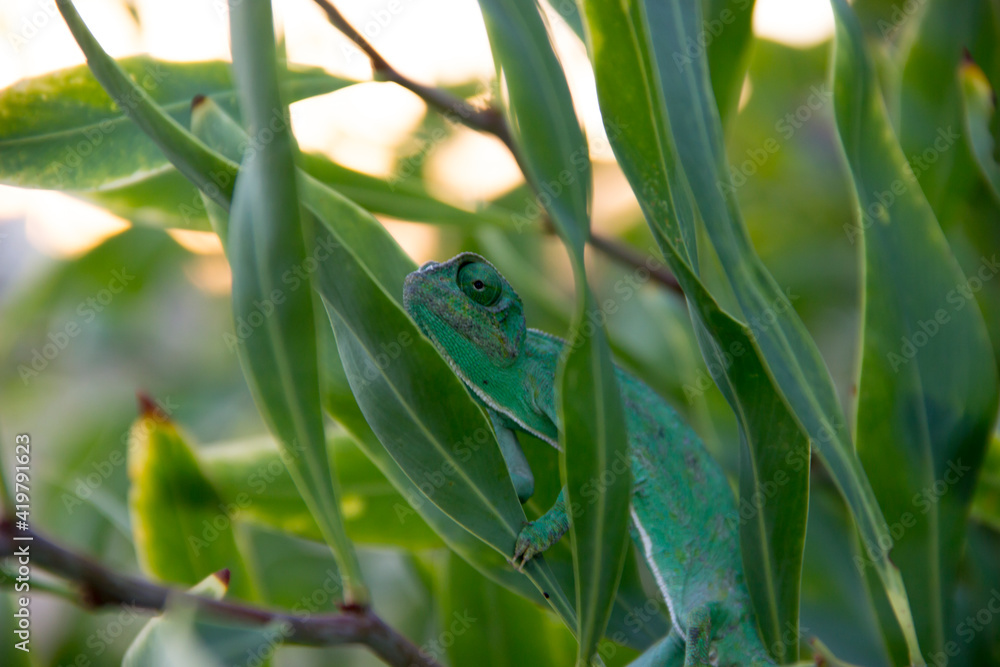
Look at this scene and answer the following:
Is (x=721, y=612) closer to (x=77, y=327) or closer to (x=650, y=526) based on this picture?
(x=650, y=526)

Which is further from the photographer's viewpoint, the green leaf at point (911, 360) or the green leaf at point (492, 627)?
the green leaf at point (492, 627)

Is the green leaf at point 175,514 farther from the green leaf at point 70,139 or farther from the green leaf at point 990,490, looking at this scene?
the green leaf at point 990,490

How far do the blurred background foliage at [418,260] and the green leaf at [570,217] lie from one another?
0.13m

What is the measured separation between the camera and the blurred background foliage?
1475 millimetres

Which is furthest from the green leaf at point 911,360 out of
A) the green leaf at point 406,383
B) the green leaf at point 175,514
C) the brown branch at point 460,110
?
the green leaf at point 175,514

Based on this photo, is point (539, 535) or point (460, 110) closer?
point (539, 535)

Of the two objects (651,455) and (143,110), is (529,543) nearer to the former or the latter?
(651,455)

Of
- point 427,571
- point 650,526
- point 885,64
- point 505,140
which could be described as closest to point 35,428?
point 427,571

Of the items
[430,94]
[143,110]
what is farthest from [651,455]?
[143,110]

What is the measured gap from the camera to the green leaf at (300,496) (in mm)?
1413

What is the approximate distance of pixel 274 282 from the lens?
→ 0.80 metres

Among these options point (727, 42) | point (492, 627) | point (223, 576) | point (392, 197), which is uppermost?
point (727, 42)

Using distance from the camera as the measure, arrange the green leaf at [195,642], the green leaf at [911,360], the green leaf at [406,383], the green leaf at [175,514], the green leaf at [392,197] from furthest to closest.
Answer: the green leaf at [392,197], the green leaf at [175,514], the green leaf at [911,360], the green leaf at [406,383], the green leaf at [195,642]

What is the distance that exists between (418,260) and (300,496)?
119cm
